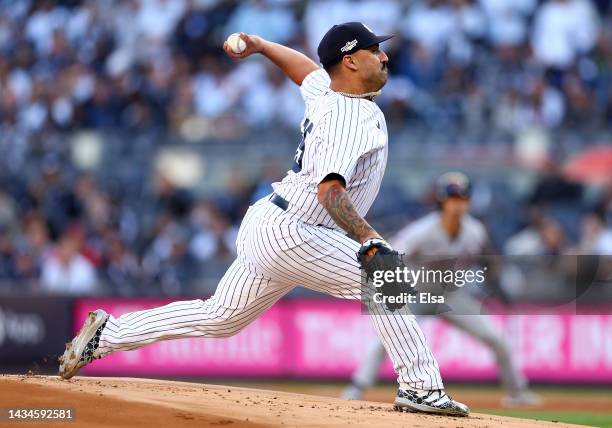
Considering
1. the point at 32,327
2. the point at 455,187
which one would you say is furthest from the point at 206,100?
the point at 455,187

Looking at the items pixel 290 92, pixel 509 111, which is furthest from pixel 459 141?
pixel 290 92

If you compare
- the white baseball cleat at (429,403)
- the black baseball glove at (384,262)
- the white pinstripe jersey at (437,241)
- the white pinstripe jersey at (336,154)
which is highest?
the white pinstripe jersey at (437,241)

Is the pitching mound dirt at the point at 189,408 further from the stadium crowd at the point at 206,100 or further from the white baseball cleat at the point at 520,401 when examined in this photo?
the stadium crowd at the point at 206,100

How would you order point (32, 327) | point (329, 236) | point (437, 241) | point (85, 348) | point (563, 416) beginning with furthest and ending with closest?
1. point (32, 327)
2. point (437, 241)
3. point (563, 416)
4. point (85, 348)
5. point (329, 236)

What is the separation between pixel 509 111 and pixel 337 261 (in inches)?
354

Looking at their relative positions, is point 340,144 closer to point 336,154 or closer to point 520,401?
point 336,154

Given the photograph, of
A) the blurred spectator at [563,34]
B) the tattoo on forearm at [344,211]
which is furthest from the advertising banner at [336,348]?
the tattoo on forearm at [344,211]

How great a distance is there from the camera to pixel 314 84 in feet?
20.9

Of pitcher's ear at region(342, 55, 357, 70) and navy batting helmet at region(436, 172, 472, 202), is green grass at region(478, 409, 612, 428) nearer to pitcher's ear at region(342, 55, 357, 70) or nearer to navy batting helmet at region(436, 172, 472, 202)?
navy batting helmet at region(436, 172, 472, 202)

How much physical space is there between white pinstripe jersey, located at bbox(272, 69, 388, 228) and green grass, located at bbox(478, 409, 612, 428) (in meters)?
3.90

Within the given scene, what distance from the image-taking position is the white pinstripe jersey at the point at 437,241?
1015 cm

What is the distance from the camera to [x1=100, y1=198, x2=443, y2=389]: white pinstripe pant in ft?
19.2

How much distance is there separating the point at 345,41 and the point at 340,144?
0.64 metres

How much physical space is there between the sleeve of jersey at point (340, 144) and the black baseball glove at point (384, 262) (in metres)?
0.34
